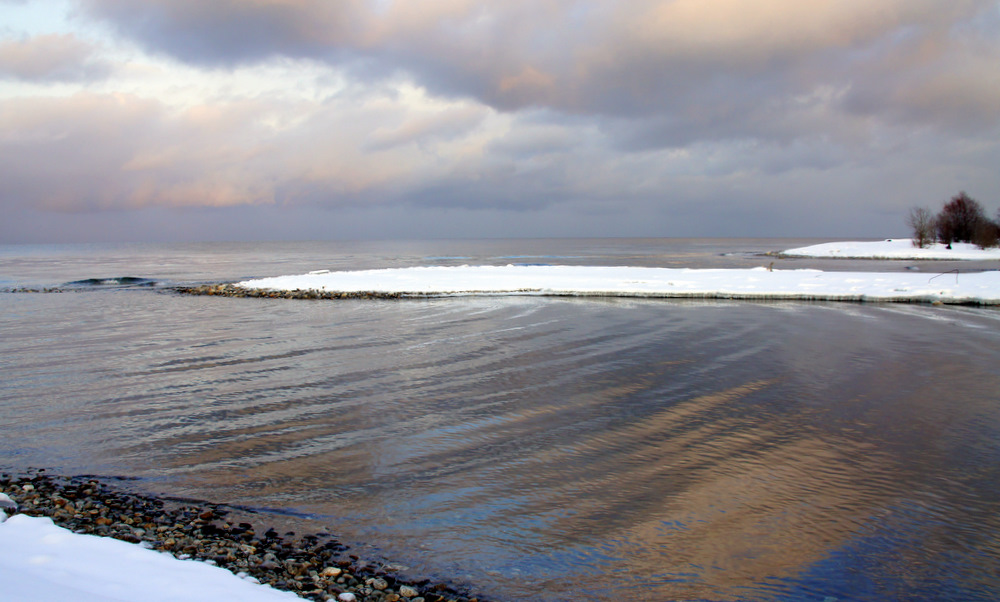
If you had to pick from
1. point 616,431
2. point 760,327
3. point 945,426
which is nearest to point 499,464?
point 616,431

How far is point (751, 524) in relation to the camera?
25.0 feet

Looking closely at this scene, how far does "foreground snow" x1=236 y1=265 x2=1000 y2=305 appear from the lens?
33719 mm

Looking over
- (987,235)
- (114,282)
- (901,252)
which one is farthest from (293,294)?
(987,235)

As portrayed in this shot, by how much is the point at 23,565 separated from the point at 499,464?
5.93 meters

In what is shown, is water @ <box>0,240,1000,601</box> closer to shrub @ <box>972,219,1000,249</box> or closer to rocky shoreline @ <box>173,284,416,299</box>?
rocky shoreline @ <box>173,284,416,299</box>

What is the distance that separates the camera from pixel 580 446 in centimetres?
1043

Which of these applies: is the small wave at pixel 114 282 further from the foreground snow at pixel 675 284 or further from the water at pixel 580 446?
the water at pixel 580 446

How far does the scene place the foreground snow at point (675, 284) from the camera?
33.7m

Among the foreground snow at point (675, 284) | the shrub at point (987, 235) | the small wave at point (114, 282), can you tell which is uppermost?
the shrub at point (987, 235)

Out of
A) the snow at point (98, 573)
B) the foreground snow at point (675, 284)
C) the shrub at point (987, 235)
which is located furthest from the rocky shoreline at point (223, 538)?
the shrub at point (987, 235)

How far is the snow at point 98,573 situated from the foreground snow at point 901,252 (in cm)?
10738

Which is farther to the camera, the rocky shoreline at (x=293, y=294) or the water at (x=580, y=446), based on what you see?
the rocky shoreline at (x=293, y=294)

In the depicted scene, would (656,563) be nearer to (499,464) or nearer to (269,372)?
(499,464)

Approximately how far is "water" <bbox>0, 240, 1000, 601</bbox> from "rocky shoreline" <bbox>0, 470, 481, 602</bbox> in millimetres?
363
